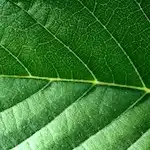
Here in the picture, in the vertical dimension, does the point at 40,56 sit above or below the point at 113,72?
above

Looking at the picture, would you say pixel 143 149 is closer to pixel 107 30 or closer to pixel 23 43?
pixel 107 30

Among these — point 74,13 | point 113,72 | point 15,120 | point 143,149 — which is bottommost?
point 143,149

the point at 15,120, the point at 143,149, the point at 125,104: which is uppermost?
the point at 15,120

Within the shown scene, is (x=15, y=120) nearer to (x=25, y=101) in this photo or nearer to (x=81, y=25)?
(x=25, y=101)

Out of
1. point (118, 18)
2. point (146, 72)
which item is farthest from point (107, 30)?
point (146, 72)

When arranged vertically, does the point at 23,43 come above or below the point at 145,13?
above

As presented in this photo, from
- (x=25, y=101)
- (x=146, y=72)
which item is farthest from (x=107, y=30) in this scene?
(x=25, y=101)
